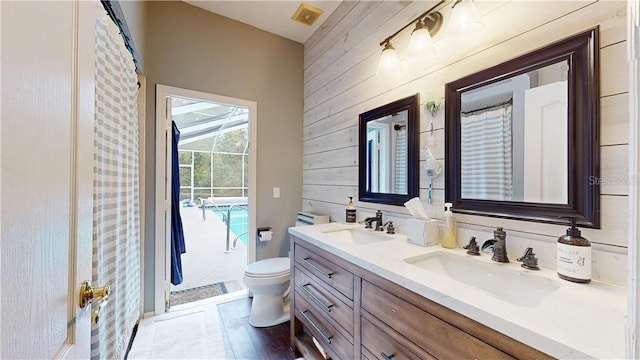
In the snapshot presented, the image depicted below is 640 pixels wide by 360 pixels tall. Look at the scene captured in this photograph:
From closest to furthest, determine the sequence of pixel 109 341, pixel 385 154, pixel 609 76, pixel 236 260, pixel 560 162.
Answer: pixel 609 76, pixel 560 162, pixel 109 341, pixel 385 154, pixel 236 260

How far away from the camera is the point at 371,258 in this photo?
3.47ft

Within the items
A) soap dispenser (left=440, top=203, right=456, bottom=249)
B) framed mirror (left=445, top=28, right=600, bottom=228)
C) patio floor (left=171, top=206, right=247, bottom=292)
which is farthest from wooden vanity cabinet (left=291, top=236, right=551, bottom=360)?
patio floor (left=171, top=206, right=247, bottom=292)

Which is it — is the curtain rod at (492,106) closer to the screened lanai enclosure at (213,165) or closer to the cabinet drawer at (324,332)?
the cabinet drawer at (324,332)

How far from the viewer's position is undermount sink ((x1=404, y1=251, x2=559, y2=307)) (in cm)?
85

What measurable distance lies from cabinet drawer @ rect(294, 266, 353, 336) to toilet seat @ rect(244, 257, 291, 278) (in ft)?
1.32

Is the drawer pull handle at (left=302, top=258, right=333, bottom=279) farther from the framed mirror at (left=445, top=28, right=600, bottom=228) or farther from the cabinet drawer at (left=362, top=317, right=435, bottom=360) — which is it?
the framed mirror at (left=445, top=28, right=600, bottom=228)

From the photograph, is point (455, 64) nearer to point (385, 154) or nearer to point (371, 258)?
point (385, 154)

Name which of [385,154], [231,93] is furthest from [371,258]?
[231,93]

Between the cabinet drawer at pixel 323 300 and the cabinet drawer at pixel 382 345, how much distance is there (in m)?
0.10

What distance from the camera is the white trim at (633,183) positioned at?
296mm

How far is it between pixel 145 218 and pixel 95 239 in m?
1.17

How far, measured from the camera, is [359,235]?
1715 mm

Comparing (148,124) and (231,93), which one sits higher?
(231,93)

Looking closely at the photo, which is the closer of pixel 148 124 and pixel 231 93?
pixel 148 124
